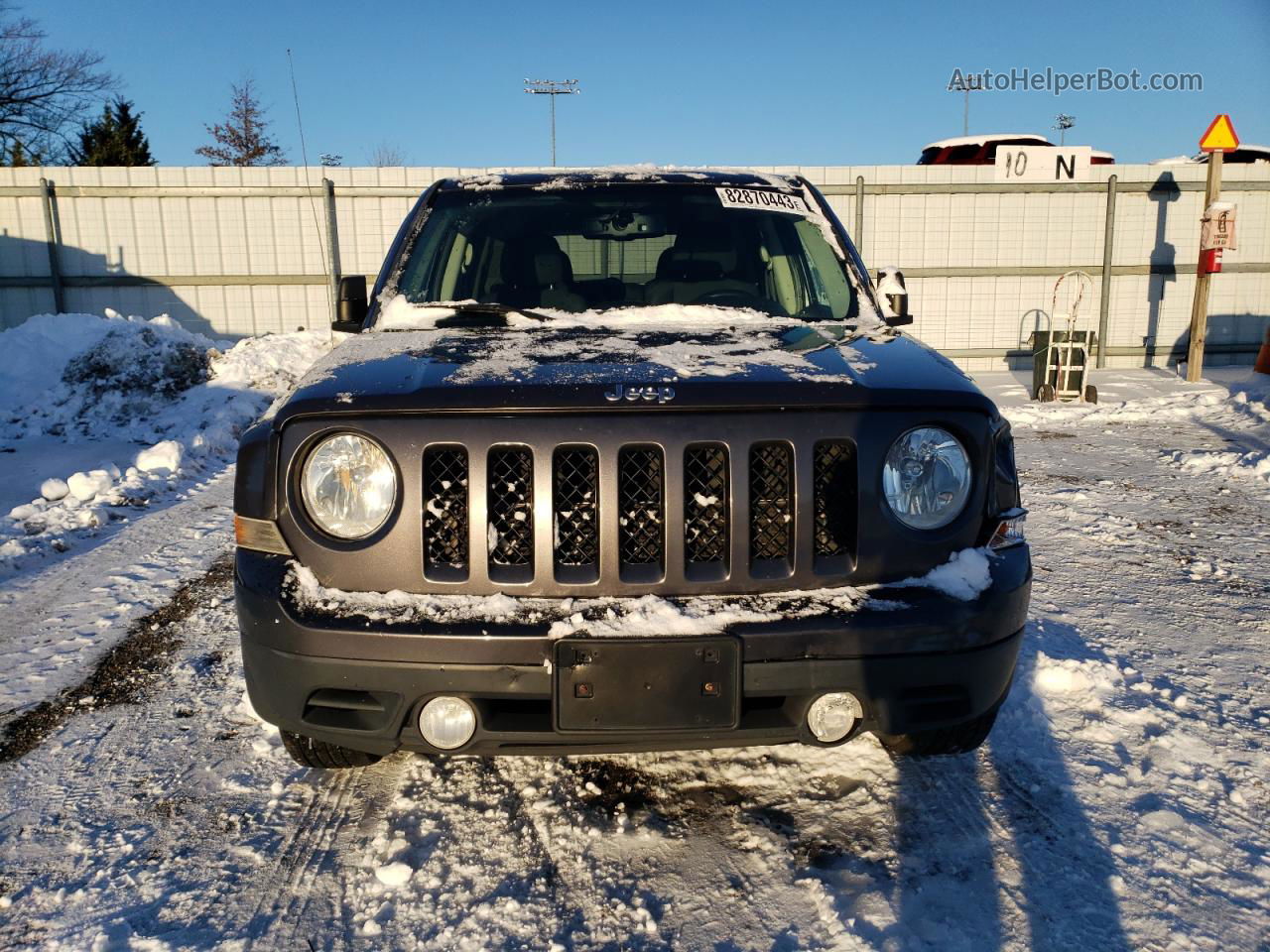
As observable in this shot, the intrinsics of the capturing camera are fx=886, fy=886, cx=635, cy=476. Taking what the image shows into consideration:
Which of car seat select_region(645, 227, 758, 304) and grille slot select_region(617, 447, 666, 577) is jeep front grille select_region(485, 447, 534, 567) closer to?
grille slot select_region(617, 447, 666, 577)

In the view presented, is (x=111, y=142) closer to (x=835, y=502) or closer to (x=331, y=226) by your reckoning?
(x=331, y=226)

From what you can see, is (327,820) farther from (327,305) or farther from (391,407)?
(327,305)

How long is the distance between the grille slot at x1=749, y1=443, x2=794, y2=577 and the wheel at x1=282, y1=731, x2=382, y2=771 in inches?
48.6

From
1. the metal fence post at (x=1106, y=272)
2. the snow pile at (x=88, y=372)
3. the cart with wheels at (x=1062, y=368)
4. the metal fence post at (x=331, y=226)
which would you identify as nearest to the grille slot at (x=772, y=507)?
the snow pile at (x=88, y=372)

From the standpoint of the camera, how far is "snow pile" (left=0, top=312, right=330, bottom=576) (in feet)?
20.5

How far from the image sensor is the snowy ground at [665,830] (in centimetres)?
193

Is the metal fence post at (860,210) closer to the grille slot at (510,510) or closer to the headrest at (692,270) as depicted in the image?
the headrest at (692,270)

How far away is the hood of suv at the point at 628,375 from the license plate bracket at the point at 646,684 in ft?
1.79

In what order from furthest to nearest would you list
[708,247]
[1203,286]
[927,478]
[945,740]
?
1. [1203,286]
2. [708,247]
3. [945,740]
4. [927,478]

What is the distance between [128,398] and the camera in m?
9.59

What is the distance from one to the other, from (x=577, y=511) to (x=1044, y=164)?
53.7ft

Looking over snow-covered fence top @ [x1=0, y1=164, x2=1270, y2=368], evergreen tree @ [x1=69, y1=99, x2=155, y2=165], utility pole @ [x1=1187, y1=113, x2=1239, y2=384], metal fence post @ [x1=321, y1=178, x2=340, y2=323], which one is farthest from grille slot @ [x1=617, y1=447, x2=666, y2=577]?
evergreen tree @ [x1=69, y1=99, x2=155, y2=165]

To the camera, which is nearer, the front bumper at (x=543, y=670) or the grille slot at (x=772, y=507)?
the front bumper at (x=543, y=670)

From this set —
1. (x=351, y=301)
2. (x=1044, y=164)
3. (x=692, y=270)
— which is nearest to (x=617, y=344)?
(x=692, y=270)
